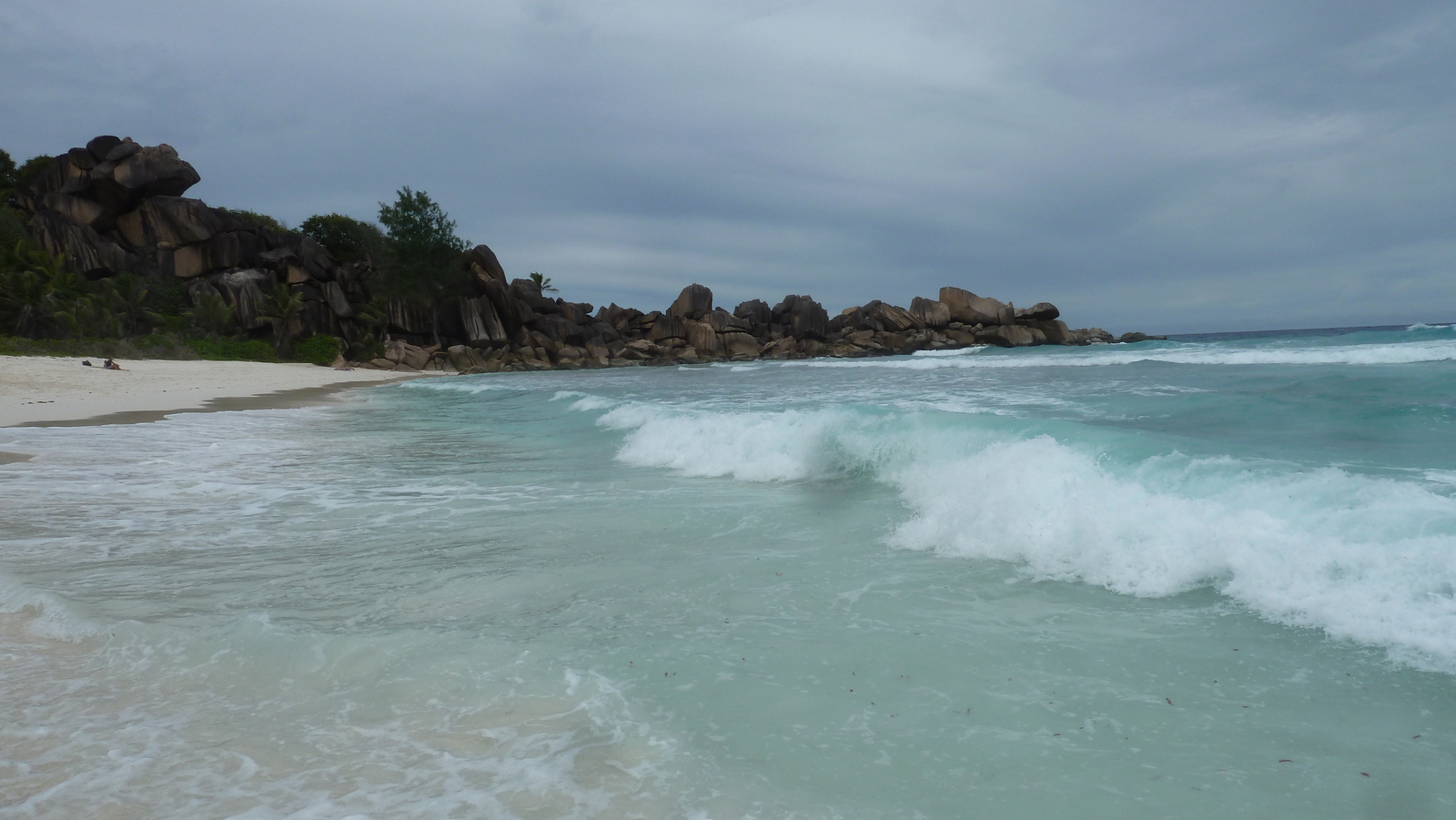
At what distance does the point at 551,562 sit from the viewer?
508 centimetres

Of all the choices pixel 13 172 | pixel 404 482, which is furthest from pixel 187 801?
pixel 13 172

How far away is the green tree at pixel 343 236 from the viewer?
54.2m

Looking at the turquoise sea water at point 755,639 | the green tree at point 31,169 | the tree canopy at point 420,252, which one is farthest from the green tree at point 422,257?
the turquoise sea water at point 755,639

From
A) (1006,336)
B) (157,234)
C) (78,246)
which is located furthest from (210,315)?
(1006,336)

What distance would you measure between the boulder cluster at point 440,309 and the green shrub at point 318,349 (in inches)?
65.7

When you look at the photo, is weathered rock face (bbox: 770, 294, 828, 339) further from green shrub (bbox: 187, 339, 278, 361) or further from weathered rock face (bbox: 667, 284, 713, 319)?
green shrub (bbox: 187, 339, 278, 361)

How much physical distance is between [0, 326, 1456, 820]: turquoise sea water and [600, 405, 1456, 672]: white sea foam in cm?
3

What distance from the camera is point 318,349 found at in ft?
152

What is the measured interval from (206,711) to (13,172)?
216 feet

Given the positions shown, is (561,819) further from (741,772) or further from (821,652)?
(821,652)

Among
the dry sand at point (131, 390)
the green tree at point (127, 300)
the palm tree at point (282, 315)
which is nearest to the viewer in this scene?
the dry sand at point (131, 390)

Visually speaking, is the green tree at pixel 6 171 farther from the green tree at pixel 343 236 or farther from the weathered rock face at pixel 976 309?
the weathered rock face at pixel 976 309

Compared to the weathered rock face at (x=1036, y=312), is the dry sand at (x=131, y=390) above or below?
below

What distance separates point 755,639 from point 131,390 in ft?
70.3
